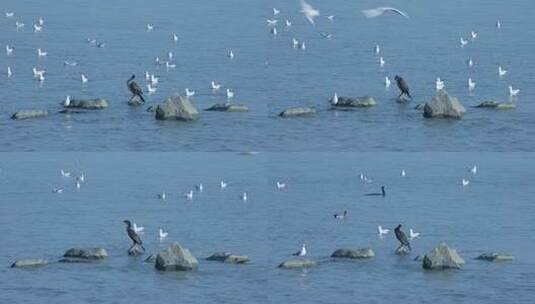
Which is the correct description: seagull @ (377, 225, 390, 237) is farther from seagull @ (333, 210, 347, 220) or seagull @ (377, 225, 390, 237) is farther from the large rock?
the large rock

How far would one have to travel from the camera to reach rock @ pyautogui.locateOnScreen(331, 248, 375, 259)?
55.2 metres

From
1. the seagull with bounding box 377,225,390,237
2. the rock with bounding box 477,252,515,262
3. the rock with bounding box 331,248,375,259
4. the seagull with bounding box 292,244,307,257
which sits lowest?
the rock with bounding box 477,252,515,262

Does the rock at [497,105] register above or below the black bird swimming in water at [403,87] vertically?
below

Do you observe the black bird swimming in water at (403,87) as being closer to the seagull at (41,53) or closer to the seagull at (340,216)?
the seagull at (340,216)

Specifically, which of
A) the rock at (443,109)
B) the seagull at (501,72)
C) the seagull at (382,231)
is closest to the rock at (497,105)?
the rock at (443,109)

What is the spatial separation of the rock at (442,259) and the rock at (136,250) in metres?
6.21

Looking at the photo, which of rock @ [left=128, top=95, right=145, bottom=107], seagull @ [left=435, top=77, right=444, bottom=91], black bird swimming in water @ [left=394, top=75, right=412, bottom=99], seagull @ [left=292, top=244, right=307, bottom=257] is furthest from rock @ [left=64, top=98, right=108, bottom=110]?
seagull @ [left=292, top=244, right=307, bottom=257]

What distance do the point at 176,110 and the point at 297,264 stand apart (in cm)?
1405

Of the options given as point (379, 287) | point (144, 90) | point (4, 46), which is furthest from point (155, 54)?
point (379, 287)

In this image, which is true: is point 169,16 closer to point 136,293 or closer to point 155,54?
point 155,54

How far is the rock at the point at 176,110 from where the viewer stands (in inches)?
2648

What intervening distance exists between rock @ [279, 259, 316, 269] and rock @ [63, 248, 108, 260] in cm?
397

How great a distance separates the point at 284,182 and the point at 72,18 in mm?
46454

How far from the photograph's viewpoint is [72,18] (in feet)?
358
